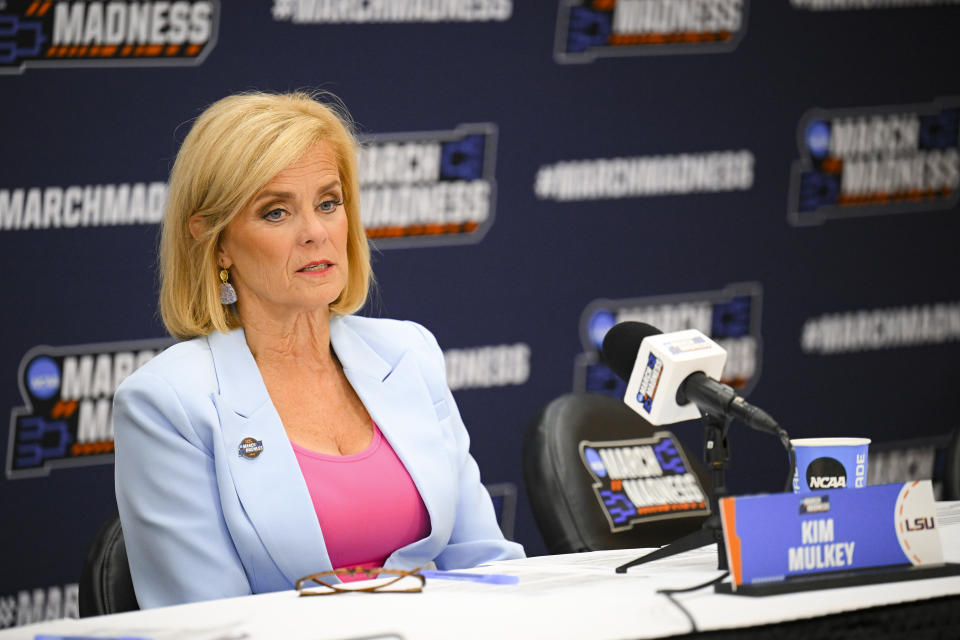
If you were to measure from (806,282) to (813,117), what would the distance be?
63 cm

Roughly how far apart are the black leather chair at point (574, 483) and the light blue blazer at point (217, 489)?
37 cm

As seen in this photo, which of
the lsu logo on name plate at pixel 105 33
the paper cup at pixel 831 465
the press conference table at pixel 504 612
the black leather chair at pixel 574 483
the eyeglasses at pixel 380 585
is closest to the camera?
the press conference table at pixel 504 612

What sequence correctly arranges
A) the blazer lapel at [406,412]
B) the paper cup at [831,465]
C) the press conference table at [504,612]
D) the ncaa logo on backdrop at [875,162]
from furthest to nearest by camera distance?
the ncaa logo on backdrop at [875,162] < the blazer lapel at [406,412] < the paper cup at [831,465] < the press conference table at [504,612]

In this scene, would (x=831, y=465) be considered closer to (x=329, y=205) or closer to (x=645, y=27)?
(x=329, y=205)

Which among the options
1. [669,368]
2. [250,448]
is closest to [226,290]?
[250,448]

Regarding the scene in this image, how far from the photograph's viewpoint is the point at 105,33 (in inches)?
143

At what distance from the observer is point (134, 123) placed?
3717 mm

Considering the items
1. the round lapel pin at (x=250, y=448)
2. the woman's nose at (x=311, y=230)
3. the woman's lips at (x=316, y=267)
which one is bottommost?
the round lapel pin at (x=250, y=448)

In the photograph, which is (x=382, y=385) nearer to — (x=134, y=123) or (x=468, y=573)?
(x=468, y=573)

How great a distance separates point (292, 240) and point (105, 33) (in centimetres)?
151

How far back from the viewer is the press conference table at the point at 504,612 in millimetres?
1480

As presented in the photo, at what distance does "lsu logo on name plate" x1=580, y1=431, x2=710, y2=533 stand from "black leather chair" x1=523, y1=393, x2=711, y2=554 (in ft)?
0.06

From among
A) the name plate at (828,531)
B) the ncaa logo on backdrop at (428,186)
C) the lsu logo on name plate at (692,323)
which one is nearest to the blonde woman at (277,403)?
the name plate at (828,531)

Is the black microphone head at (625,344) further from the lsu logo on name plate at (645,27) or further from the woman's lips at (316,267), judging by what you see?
the lsu logo on name plate at (645,27)
